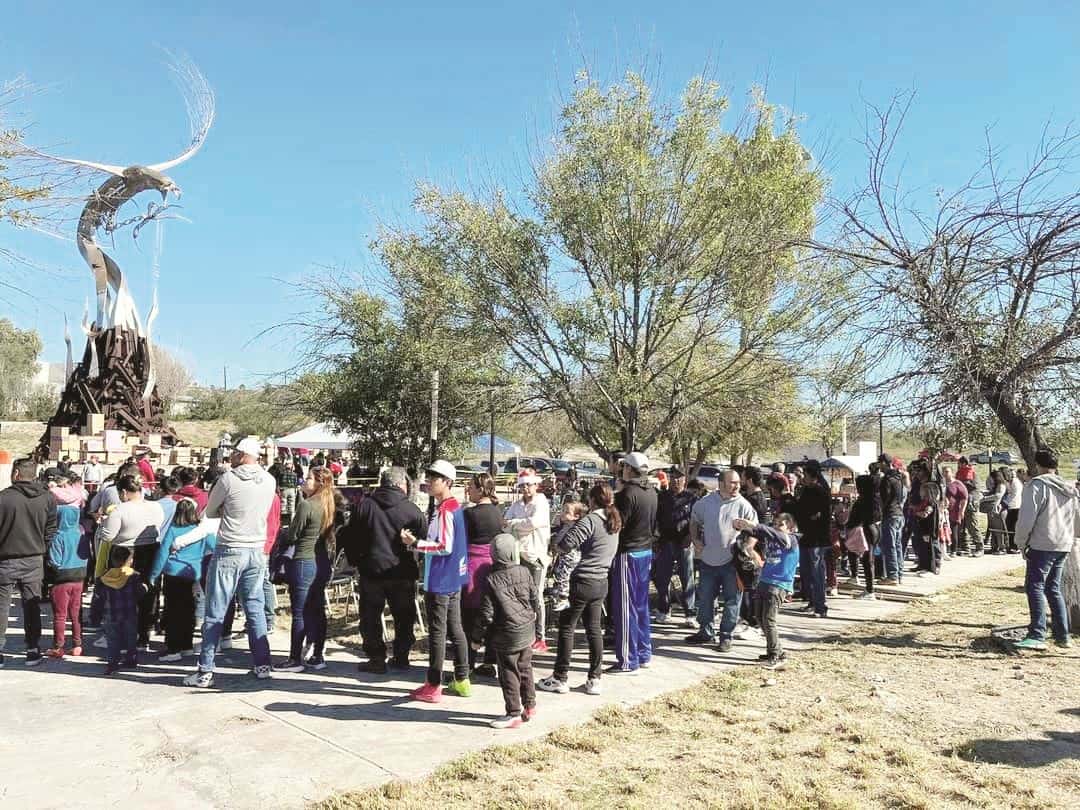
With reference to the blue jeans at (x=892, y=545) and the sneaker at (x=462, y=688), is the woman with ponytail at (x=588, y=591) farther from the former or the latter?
the blue jeans at (x=892, y=545)

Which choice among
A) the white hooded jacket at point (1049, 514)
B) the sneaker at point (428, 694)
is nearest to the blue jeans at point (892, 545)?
the white hooded jacket at point (1049, 514)

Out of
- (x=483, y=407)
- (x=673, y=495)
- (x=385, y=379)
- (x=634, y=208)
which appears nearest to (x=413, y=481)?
(x=385, y=379)

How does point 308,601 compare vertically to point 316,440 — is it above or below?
below

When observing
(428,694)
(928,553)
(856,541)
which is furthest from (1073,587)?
(428,694)

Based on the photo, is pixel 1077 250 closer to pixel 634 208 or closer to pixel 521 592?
pixel 521 592

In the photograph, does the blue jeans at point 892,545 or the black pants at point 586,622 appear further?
the blue jeans at point 892,545

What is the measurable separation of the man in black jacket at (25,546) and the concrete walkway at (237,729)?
36cm

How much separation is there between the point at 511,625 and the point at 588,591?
1.04m

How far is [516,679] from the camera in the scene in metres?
5.23

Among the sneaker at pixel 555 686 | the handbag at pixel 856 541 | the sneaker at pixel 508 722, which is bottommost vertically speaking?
the sneaker at pixel 508 722

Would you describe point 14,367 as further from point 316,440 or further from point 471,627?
point 471,627

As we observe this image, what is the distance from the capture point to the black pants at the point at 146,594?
22.5ft

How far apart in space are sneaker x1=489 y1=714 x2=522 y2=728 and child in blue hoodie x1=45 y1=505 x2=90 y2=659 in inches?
158

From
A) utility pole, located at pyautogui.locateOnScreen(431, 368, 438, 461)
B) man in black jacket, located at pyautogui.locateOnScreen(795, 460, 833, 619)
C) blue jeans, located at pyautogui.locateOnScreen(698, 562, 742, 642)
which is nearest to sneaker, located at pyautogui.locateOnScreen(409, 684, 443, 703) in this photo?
blue jeans, located at pyautogui.locateOnScreen(698, 562, 742, 642)
